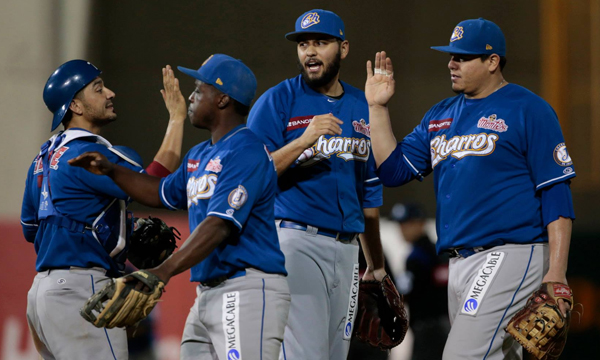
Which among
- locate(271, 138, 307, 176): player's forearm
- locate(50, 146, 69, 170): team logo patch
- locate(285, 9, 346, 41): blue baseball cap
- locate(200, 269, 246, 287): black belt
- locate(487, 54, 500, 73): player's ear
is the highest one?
locate(285, 9, 346, 41): blue baseball cap

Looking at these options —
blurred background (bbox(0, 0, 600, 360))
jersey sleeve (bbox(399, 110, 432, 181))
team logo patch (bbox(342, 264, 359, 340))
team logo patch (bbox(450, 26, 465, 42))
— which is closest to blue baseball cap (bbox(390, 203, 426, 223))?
blurred background (bbox(0, 0, 600, 360))

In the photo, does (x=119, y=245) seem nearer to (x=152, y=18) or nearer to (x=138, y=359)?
(x=138, y=359)

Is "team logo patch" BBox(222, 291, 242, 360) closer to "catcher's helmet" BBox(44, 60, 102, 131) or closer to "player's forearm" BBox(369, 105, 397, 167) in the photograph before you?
"player's forearm" BBox(369, 105, 397, 167)

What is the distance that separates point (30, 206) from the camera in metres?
3.71

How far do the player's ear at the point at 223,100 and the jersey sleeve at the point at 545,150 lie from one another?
129cm

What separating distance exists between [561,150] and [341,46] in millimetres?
1358

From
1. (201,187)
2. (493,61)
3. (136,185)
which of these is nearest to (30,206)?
(136,185)

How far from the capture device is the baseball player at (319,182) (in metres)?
3.50

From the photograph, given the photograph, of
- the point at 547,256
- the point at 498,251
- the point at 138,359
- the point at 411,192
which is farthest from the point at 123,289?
the point at 411,192

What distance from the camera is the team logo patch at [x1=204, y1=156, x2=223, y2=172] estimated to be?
2.82 meters

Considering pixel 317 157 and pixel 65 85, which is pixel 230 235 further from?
pixel 65 85

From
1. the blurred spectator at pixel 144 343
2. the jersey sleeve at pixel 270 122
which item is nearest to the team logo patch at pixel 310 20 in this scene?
the jersey sleeve at pixel 270 122

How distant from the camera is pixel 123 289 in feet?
8.02

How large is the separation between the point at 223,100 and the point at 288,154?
1.83 feet
